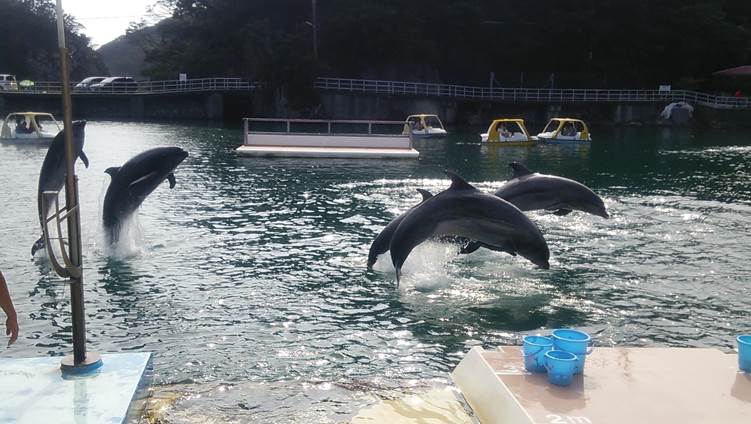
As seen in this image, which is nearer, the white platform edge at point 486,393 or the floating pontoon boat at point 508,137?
the white platform edge at point 486,393

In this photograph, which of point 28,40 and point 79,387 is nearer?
point 79,387

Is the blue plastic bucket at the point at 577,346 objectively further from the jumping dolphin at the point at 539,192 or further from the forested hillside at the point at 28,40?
the forested hillside at the point at 28,40

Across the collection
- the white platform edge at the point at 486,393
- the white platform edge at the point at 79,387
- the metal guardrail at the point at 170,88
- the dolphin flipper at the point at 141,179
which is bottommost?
the white platform edge at the point at 486,393

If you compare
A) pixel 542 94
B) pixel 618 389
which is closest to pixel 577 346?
pixel 618 389

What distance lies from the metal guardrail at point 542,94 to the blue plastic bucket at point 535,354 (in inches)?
2193

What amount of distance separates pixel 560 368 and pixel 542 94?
203 ft

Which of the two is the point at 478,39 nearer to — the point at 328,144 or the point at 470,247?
the point at 328,144

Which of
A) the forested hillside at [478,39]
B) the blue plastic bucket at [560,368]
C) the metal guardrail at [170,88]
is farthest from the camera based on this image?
the forested hillside at [478,39]

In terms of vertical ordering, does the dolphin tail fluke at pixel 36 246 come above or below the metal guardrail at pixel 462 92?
below

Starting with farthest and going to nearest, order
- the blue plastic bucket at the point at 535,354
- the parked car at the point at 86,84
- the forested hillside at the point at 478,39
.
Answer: the forested hillside at the point at 478,39 → the parked car at the point at 86,84 → the blue plastic bucket at the point at 535,354

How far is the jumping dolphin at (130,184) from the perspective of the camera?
11.9 meters

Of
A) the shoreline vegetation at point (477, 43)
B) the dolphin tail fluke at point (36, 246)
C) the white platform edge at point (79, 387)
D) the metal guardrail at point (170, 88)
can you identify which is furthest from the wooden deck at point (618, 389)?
the metal guardrail at point (170, 88)

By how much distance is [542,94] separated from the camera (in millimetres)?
64875

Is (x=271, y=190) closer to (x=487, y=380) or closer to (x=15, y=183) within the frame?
(x=15, y=183)
